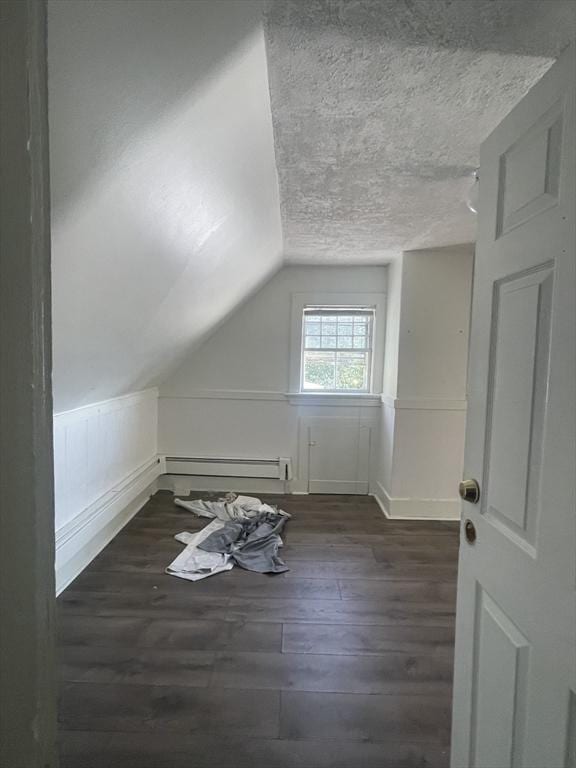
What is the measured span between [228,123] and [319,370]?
2636mm

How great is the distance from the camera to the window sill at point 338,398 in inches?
140

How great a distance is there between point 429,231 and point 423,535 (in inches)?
90.4

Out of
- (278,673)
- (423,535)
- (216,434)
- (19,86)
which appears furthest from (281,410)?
(19,86)

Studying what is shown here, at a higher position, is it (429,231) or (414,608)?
(429,231)

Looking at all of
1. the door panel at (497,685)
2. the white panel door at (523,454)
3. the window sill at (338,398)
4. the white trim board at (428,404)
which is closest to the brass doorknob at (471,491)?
the white panel door at (523,454)

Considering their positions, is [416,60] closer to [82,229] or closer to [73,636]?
[82,229]

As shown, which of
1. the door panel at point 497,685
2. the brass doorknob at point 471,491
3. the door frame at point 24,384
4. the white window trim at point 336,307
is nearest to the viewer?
the door frame at point 24,384

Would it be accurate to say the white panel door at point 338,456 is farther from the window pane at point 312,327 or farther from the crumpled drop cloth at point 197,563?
the crumpled drop cloth at point 197,563

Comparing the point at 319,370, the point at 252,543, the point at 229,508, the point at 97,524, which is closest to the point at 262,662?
the point at 252,543

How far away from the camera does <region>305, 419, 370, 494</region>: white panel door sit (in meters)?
3.58

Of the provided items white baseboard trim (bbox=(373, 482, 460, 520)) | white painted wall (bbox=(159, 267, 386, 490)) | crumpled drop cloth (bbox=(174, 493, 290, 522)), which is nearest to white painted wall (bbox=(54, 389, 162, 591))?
white painted wall (bbox=(159, 267, 386, 490))

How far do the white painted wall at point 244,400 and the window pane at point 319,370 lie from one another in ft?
0.66

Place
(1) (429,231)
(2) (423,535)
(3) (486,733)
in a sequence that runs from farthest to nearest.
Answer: (2) (423,535) → (1) (429,231) → (3) (486,733)

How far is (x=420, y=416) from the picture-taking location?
121 inches
